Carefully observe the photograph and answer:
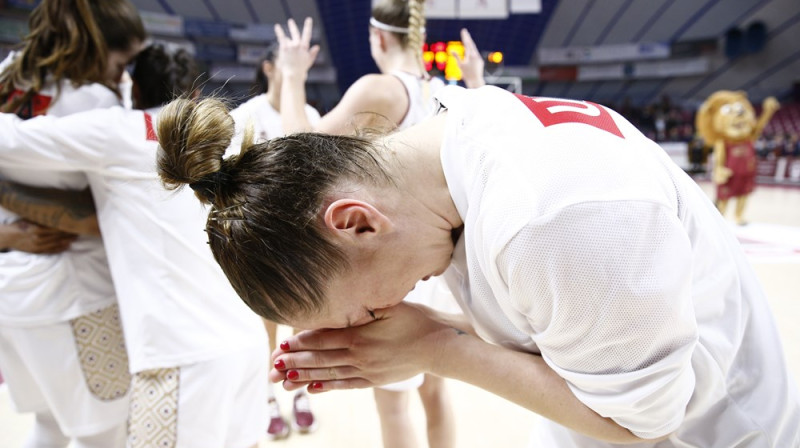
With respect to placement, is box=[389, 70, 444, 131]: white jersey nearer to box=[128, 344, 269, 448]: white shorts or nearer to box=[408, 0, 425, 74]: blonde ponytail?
box=[408, 0, 425, 74]: blonde ponytail

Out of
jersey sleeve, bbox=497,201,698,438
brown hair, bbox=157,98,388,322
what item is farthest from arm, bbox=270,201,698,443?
brown hair, bbox=157,98,388,322

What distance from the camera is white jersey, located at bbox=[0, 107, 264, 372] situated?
1.11 metres

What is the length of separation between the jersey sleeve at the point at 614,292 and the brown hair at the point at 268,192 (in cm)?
25

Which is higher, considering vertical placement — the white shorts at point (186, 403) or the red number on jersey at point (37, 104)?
the red number on jersey at point (37, 104)

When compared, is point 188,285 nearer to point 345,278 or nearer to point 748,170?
point 345,278

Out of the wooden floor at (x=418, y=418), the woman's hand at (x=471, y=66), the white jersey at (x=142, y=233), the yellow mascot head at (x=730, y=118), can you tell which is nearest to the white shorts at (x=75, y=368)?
the white jersey at (x=142, y=233)

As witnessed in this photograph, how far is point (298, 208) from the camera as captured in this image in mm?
688

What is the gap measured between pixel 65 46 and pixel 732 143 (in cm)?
626

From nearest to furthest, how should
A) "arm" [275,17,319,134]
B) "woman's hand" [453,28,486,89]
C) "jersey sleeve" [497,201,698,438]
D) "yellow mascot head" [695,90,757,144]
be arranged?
"jersey sleeve" [497,201,698,438] → "arm" [275,17,319,134] → "woman's hand" [453,28,486,89] → "yellow mascot head" [695,90,757,144]

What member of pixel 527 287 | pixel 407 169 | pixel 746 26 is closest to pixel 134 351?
pixel 407 169

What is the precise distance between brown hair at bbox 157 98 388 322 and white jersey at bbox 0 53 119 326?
25.3 inches

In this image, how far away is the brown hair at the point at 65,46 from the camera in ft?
4.01

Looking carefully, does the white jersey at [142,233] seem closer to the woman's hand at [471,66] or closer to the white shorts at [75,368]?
the white shorts at [75,368]

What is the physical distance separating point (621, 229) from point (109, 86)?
1.26 metres
